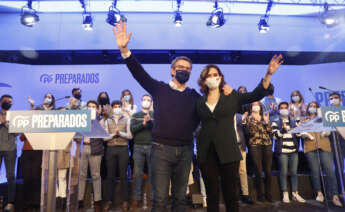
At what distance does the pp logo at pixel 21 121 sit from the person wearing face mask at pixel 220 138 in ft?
4.22

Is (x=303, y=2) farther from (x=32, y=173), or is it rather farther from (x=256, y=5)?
(x=32, y=173)

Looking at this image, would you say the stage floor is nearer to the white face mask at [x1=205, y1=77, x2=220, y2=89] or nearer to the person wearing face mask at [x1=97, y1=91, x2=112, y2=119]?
the person wearing face mask at [x1=97, y1=91, x2=112, y2=119]

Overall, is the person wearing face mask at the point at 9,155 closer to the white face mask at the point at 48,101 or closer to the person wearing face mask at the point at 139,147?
the white face mask at the point at 48,101

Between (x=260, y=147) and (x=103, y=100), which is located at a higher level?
(x=103, y=100)

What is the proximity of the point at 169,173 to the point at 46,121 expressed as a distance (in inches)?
38.6

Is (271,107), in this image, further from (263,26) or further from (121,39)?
(121,39)

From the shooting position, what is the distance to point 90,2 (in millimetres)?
7453

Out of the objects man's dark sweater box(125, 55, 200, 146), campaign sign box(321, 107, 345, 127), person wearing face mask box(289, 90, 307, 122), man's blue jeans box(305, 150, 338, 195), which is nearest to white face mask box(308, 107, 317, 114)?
person wearing face mask box(289, 90, 307, 122)

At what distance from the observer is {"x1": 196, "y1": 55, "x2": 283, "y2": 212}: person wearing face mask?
2.06m

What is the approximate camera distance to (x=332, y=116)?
2.29 meters

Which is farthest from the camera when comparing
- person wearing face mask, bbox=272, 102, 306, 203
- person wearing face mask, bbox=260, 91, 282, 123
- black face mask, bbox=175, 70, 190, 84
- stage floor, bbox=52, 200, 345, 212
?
person wearing face mask, bbox=260, 91, 282, 123

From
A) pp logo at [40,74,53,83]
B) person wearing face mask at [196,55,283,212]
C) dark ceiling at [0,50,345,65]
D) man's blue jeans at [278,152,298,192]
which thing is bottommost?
man's blue jeans at [278,152,298,192]

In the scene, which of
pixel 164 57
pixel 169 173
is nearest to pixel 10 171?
pixel 169 173

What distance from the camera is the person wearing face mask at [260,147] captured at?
423 cm
